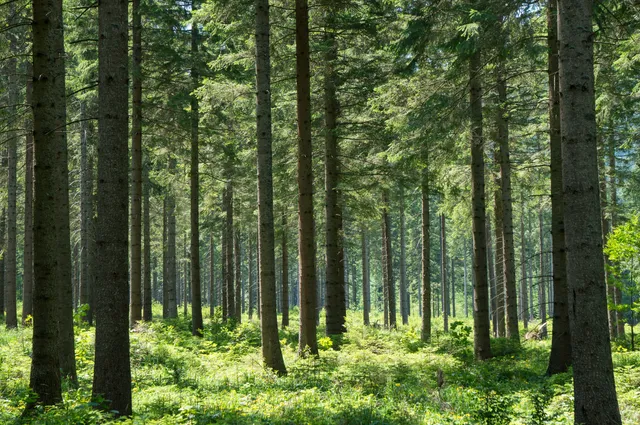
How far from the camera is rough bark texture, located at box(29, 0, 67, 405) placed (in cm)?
718

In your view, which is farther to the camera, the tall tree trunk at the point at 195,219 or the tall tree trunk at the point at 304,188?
the tall tree trunk at the point at 195,219

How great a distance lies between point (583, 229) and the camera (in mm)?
6172

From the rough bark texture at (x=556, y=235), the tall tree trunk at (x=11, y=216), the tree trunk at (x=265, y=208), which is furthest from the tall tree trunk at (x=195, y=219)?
the rough bark texture at (x=556, y=235)

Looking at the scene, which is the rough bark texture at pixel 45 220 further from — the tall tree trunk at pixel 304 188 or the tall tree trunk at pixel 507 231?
the tall tree trunk at pixel 507 231

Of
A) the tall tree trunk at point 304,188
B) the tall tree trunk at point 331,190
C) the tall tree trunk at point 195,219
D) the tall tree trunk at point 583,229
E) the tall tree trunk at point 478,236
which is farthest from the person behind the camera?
the tall tree trunk at point 195,219

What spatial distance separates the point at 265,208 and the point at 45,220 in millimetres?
4485

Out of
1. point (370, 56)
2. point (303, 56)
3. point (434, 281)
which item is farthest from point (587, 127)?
point (434, 281)

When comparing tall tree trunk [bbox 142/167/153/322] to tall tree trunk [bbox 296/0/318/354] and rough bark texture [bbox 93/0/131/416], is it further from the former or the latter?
rough bark texture [bbox 93/0/131/416]

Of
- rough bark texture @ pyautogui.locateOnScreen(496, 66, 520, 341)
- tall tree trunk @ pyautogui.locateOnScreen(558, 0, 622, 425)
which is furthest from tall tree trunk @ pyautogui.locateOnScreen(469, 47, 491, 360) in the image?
tall tree trunk @ pyautogui.locateOnScreen(558, 0, 622, 425)

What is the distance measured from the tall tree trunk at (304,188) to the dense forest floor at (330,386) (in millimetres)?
878

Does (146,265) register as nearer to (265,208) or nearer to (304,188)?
(304,188)

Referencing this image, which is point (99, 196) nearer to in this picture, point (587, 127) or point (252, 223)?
point (587, 127)

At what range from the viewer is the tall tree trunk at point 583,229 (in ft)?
20.0

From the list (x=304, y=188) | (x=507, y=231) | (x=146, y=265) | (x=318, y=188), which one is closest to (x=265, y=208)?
(x=304, y=188)
